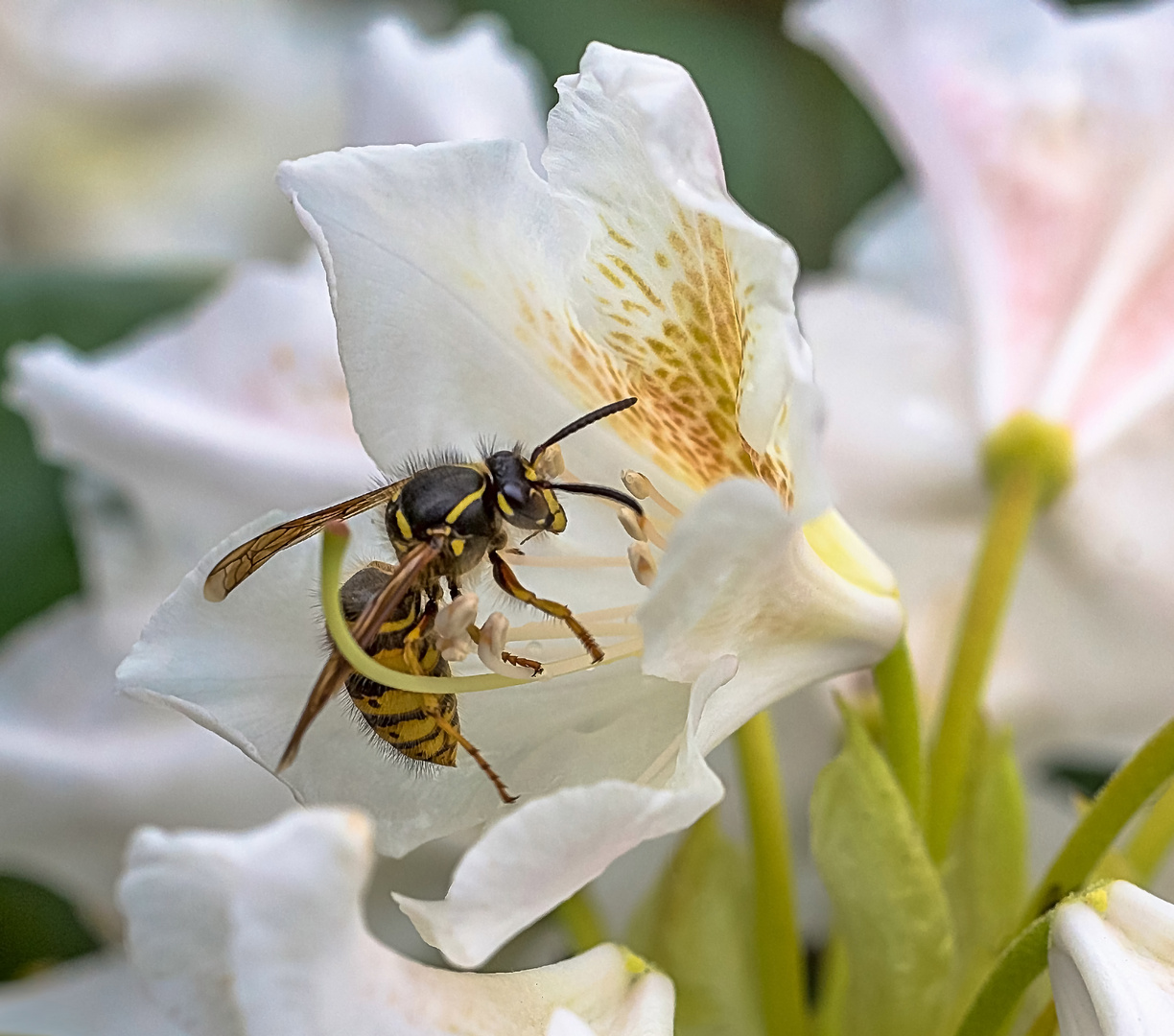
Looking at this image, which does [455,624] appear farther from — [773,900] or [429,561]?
[773,900]

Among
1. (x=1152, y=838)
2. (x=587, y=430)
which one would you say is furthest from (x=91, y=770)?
(x=1152, y=838)

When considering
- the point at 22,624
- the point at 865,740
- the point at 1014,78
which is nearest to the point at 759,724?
the point at 865,740

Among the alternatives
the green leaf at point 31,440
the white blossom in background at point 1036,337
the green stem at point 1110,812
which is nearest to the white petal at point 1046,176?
the white blossom in background at point 1036,337

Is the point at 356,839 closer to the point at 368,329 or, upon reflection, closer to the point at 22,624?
the point at 368,329

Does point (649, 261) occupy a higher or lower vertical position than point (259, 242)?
higher

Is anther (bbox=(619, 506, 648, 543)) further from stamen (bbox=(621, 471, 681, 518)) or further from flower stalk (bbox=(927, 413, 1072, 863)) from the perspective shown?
flower stalk (bbox=(927, 413, 1072, 863))
